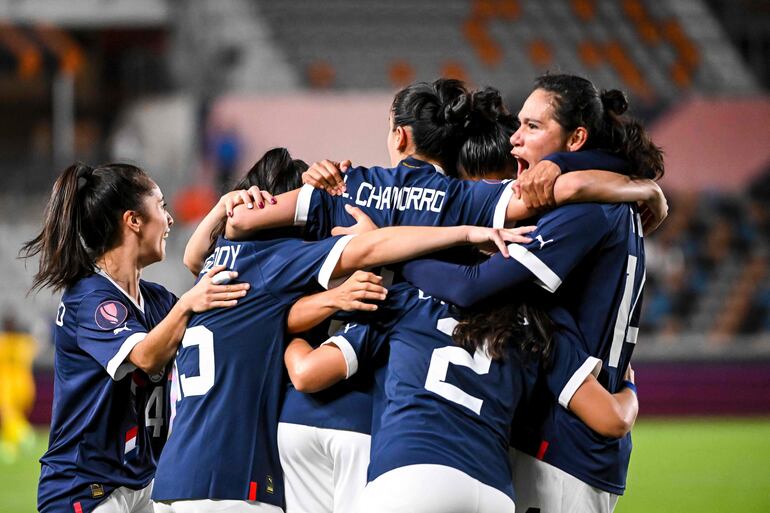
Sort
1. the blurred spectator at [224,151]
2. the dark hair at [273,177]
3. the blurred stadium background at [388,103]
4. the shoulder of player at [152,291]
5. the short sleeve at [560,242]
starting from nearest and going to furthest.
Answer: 1. the short sleeve at [560,242]
2. the dark hair at [273,177]
3. the shoulder of player at [152,291]
4. the blurred stadium background at [388,103]
5. the blurred spectator at [224,151]

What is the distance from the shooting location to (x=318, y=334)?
349 centimetres

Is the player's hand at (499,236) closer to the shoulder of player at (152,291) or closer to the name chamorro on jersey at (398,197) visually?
the name chamorro on jersey at (398,197)

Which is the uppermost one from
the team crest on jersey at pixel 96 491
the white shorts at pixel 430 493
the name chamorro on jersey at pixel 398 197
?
the name chamorro on jersey at pixel 398 197

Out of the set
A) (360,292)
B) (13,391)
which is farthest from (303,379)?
(13,391)

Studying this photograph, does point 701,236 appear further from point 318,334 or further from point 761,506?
point 318,334

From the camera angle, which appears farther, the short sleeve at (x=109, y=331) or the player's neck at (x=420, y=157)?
the player's neck at (x=420, y=157)

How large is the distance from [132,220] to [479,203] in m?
1.28

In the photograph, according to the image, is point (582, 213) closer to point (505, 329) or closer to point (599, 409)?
point (505, 329)

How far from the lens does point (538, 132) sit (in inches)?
138

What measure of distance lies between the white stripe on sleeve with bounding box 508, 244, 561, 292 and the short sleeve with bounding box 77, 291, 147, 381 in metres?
1.27

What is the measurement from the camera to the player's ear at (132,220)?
3.78 meters

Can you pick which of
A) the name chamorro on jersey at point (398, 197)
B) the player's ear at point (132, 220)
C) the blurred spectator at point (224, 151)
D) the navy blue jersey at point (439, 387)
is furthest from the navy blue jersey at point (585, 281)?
the blurred spectator at point (224, 151)

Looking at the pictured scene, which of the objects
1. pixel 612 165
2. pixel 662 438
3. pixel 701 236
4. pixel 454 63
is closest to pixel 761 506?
pixel 662 438

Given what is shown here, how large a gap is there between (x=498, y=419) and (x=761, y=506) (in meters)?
5.99
